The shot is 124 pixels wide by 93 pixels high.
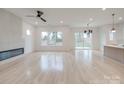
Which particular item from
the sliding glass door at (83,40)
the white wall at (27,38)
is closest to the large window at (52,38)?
the white wall at (27,38)

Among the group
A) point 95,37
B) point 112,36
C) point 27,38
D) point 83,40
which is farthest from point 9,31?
point 95,37

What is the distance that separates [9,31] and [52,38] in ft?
26.9

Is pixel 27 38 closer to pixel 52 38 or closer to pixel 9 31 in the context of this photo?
pixel 52 38

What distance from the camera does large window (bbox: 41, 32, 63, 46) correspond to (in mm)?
16000

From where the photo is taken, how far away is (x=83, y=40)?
722 inches

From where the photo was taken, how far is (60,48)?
52.5ft

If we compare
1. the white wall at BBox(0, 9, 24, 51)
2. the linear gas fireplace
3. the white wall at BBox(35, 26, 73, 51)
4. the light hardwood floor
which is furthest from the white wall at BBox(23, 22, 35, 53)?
the light hardwood floor

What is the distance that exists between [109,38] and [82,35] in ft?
13.6

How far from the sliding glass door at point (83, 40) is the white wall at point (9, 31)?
9.38 m

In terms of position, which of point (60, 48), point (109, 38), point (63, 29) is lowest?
point (60, 48)

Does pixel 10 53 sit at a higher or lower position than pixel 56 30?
lower

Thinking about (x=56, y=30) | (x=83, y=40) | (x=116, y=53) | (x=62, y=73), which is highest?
(x=56, y=30)
